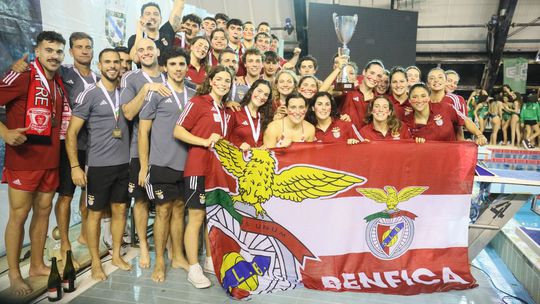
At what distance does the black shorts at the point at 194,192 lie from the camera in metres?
3.27

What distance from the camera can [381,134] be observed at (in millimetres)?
3676

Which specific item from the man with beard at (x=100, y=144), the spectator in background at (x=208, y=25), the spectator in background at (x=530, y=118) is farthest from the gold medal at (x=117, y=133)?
the spectator in background at (x=530, y=118)

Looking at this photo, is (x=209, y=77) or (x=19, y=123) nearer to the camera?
(x=19, y=123)

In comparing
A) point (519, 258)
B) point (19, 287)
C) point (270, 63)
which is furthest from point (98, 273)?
point (519, 258)

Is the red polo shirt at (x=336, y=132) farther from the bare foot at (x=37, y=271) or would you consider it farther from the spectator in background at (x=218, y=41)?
the bare foot at (x=37, y=271)

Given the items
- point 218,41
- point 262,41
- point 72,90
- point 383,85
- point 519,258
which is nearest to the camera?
point 72,90

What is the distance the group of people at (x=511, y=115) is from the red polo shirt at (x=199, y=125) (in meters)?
11.5

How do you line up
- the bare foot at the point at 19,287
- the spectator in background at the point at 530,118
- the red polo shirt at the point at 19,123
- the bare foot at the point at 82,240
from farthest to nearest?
the spectator in background at the point at 530,118 → the bare foot at the point at 82,240 → the bare foot at the point at 19,287 → the red polo shirt at the point at 19,123

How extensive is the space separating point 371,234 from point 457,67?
42.1 ft

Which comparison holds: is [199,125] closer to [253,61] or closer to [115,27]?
[253,61]

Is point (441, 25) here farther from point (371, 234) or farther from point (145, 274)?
point (145, 274)

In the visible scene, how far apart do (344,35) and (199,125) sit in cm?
248

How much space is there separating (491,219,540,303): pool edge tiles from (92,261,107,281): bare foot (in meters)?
3.92

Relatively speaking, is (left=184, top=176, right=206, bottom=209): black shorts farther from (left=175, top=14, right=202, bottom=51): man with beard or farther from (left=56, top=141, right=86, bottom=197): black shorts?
(left=175, top=14, right=202, bottom=51): man with beard
